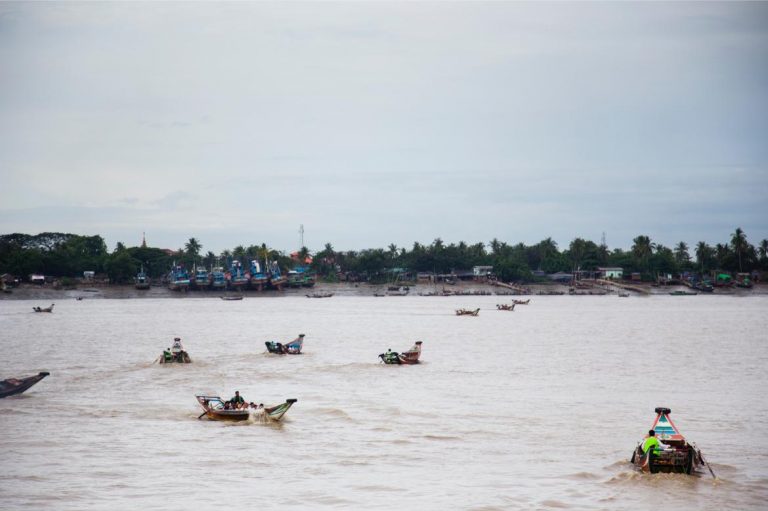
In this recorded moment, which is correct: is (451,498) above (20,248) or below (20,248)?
below

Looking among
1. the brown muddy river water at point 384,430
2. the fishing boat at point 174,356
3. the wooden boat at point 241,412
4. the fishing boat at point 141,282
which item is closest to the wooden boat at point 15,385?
the brown muddy river water at point 384,430

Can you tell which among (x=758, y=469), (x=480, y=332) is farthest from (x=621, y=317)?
(x=758, y=469)

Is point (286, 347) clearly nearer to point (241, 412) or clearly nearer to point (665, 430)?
point (241, 412)

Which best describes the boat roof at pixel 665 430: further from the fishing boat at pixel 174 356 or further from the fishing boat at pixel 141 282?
the fishing boat at pixel 141 282

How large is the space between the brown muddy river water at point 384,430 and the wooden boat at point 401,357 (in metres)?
0.64

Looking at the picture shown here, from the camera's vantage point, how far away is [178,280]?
19050 centimetres

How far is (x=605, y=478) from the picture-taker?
921 inches

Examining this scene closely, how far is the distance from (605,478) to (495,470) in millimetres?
3171

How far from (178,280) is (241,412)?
16476cm

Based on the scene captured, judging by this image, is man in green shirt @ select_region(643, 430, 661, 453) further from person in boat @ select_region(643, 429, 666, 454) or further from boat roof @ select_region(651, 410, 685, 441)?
boat roof @ select_region(651, 410, 685, 441)

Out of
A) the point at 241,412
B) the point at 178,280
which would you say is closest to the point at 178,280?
the point at 178,280

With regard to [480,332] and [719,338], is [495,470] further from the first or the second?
[480,332]

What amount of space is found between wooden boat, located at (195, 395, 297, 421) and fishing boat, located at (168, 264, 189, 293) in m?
163

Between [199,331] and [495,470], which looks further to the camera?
[199,331]
